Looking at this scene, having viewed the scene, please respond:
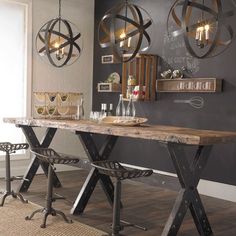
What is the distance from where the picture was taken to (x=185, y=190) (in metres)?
3.07

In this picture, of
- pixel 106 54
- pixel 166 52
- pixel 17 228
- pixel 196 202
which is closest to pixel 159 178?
pixel 196 202

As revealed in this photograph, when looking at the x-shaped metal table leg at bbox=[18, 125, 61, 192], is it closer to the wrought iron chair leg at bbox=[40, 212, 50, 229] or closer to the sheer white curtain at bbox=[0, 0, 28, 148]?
the sheer white curtain at bbox=[0, 0, 28, 148]

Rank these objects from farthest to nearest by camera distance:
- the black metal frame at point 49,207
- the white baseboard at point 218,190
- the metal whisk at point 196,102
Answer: the metal whisk at point 196,102 < the white baseboard at point 218,190 < the black metal frame at point 49,207

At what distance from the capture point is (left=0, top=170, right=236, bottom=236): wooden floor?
11.8 feet

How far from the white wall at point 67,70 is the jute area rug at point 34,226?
1933 millimetres

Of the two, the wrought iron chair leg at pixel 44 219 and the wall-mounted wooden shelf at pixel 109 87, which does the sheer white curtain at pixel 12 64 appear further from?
the wrought iron chair leg at pixel 44 219

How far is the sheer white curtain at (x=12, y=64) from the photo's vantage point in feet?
18.6

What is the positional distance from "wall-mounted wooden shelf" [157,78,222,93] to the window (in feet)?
6.63

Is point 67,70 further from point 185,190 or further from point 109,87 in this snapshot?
point 185,190

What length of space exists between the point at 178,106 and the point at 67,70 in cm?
205

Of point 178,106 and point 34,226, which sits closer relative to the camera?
point 34,226

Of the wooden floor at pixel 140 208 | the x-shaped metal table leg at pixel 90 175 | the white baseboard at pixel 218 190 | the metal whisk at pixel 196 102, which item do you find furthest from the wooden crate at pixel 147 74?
the x-shaped metal table leg at pixel 90 175

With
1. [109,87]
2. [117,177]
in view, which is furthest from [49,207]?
[109,87]

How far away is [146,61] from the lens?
217 inches
